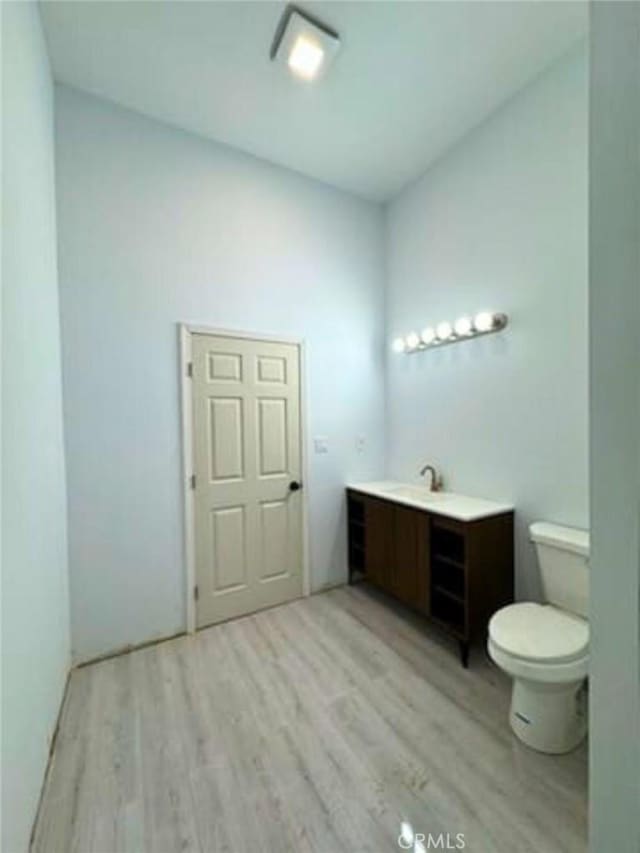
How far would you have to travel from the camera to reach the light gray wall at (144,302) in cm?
221

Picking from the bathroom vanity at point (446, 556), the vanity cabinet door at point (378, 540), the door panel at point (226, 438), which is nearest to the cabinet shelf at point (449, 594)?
the bathroom vanity at point (446, 556)

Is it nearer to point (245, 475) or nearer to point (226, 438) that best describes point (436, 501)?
point (245, 475)

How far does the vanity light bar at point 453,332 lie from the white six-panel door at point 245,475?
0.87m

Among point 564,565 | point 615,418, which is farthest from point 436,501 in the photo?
point 615,418

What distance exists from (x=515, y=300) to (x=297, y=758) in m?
2.51

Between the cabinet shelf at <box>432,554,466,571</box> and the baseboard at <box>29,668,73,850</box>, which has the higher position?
the cabinet shelf at <box>432,554,466,571</box>

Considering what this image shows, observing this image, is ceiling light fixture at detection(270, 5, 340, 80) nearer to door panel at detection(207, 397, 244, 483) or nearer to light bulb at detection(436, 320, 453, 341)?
light bulb at detection(436, 320, 453, 341)

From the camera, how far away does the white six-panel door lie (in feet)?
8.50

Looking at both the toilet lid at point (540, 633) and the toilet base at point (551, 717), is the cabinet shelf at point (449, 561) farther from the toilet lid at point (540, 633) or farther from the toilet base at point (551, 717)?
the toilet base at point (551, 717)

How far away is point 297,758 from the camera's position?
63.4 inches

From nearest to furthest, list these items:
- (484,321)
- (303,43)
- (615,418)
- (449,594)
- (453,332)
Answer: (615,418) < (303,43) < (449,594) < (484,321) < (453,332)

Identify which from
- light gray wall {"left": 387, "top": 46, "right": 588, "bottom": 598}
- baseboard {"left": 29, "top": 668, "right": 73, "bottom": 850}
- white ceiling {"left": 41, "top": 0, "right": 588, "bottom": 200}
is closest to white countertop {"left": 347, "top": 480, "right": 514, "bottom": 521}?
light gray wall {"left": 387, "top": 46, "right": 588, "bottom": 598}

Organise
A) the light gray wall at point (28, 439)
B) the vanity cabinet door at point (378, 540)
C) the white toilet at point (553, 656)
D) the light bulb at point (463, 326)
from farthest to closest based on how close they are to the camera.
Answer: the vanity cabinet door at point (378, 540) → the light bulb at point (463, 326) → the white toilet at point (553, 656) → the light gray wall at point (28, 439)

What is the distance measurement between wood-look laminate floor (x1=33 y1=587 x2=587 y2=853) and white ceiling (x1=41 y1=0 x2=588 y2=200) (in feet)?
10.4
